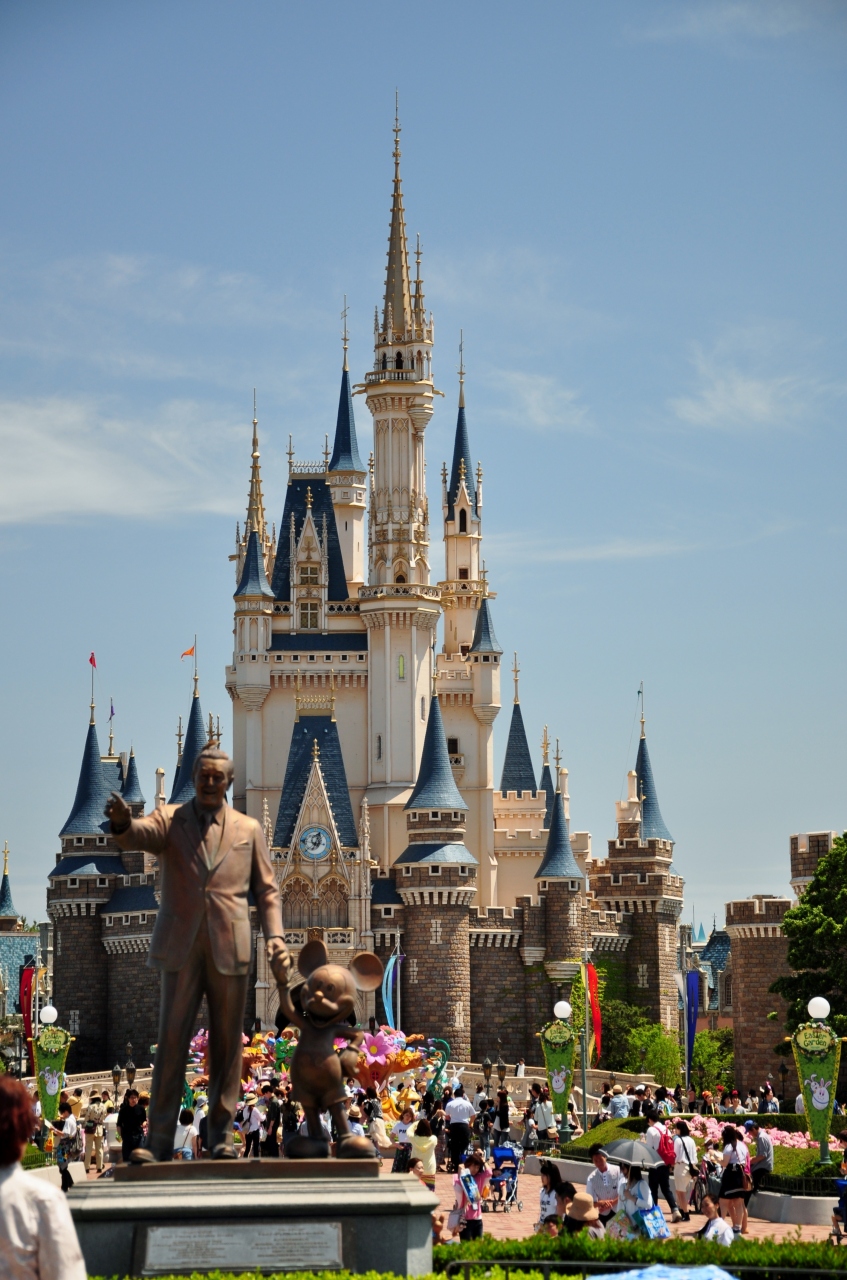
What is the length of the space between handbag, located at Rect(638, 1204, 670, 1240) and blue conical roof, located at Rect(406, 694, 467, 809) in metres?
48.4

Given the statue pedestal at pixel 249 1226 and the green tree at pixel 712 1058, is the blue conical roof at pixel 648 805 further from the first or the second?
the statue pedestal at pixel 249 1226

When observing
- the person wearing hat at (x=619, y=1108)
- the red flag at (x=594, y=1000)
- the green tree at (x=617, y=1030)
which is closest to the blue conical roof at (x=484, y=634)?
the green tree at (x=617, y=1030)

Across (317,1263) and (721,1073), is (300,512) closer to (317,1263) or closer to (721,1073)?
(721,1073)

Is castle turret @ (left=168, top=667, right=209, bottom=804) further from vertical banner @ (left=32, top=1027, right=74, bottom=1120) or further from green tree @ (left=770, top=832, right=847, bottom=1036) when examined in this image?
vertical banner @ (left=32, top=1027, right=74, bottom=1120)

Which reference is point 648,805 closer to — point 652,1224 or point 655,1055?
point 655,1055

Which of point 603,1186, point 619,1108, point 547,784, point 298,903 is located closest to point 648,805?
point 547,784

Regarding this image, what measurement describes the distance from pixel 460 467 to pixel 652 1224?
64470 mm

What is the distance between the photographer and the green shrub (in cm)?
1423

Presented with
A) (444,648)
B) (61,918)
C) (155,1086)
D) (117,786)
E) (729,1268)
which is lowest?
(729,1268)

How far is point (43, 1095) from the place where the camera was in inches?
1298

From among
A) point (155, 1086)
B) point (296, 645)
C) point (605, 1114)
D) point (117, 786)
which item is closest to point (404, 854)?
point (296, 645)

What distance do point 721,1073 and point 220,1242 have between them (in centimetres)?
6860

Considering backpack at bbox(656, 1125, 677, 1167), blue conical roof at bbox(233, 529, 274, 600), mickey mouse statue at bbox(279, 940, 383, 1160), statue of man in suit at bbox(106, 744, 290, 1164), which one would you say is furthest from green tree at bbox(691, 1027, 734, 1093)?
statue of man in suit at bbox(106, 744, 290, 1164)

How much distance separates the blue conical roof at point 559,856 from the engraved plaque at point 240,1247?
55760 mm
